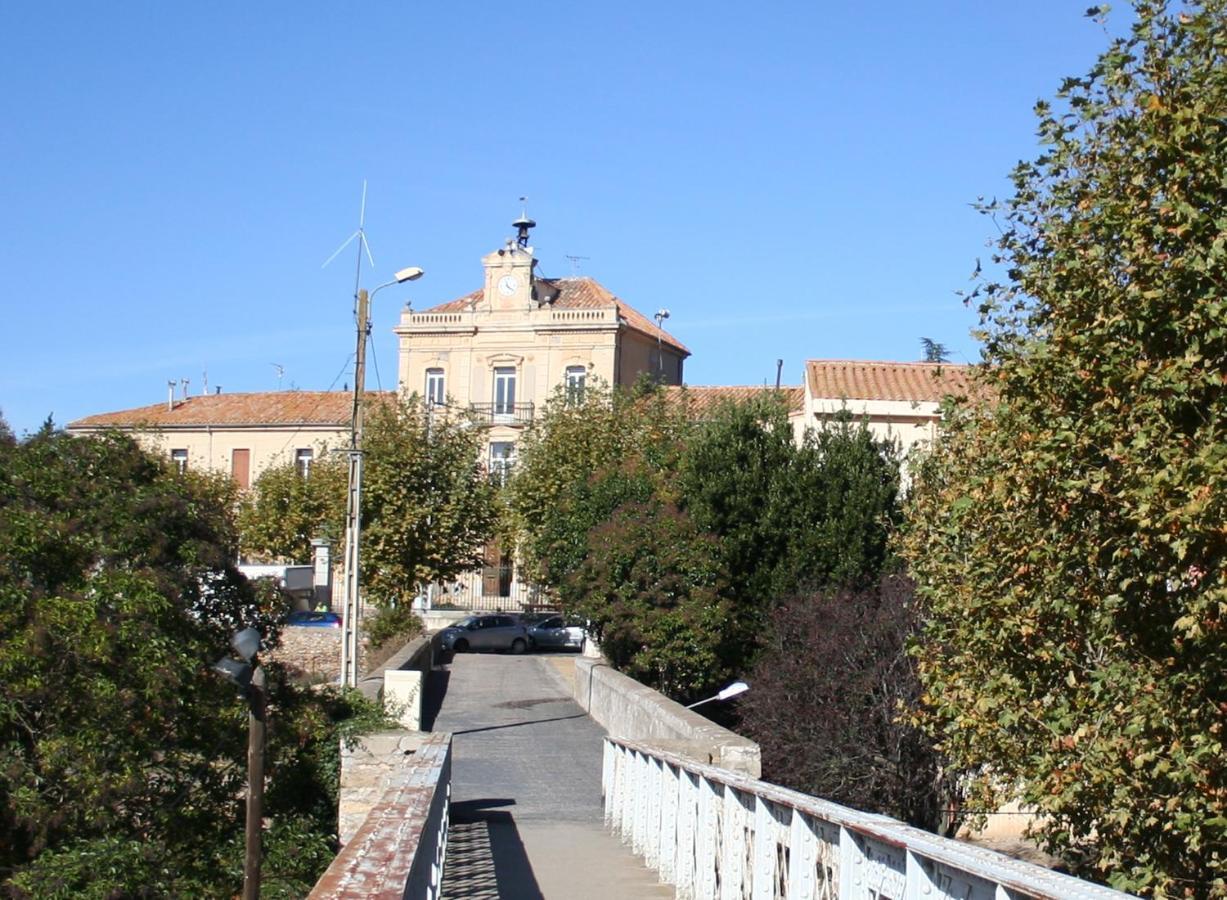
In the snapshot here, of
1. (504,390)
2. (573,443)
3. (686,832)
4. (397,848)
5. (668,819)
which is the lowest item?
(668,819)

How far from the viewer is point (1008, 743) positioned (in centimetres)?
909

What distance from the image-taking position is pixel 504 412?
198ft

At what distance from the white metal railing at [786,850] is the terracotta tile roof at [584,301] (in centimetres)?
4822

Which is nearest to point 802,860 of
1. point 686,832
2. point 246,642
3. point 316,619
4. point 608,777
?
point 686,832

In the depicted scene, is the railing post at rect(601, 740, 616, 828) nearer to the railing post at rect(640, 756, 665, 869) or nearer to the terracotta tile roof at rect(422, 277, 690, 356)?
the railing post at rect(640, 756, 665, 869)

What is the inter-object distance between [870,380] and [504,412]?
25.5 m

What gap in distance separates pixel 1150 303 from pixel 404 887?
4.79 metres

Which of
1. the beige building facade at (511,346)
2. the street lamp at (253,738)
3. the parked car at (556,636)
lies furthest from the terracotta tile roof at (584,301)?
the street lamp at (253,738)

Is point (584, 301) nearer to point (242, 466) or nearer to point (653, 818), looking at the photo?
point (242, 466)

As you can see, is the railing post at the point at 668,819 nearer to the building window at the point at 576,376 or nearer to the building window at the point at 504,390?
the building window at the point at 576,376

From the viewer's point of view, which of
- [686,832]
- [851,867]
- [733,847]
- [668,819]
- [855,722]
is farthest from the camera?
[855,722]

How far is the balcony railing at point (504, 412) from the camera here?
5950 centimetres

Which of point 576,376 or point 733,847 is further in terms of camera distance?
point 576,376

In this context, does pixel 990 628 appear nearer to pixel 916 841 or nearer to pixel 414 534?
pixel 916 841
